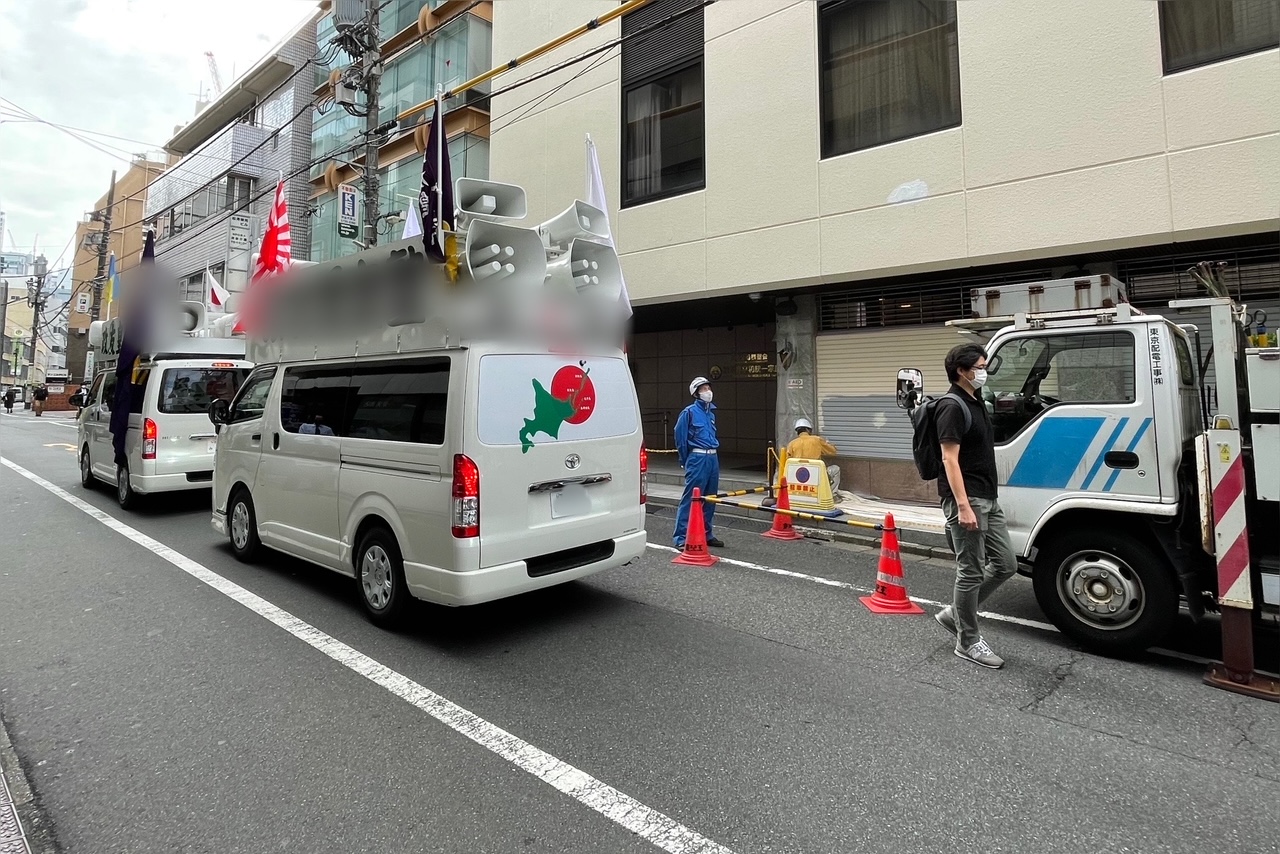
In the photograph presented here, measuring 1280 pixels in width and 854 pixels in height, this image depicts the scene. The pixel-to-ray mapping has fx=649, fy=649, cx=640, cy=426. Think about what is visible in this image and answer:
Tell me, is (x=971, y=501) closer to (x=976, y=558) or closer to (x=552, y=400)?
(x=976, y=558)

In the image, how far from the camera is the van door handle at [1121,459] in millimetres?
4172

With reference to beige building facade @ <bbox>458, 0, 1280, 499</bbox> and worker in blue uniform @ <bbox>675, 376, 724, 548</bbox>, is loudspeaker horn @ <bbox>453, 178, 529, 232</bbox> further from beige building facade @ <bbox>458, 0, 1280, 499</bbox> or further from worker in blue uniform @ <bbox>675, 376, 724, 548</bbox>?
beige building facade @ <bbox>458, 0, 1280, 499</bbox>

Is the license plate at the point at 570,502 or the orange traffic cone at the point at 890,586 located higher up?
the license plate at the point at 570,502

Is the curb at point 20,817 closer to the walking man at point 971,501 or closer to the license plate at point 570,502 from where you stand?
the license plate at point 570,502

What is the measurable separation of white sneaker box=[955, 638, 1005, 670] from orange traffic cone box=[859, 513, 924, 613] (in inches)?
35.5

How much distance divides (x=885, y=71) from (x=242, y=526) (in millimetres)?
10722

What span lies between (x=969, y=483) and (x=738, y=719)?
2087 millimetres

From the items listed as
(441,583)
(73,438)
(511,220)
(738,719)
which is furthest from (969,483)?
(73,438)

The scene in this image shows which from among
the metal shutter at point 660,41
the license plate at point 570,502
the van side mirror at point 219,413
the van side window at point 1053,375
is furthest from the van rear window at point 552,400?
the metal shutter at point 660,41

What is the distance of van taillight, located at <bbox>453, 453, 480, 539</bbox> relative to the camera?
13.1 feet

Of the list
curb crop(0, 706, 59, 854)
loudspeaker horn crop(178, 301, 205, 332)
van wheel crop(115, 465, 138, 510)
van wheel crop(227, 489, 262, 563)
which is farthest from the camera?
loudspeaker horn crop(178, 301, 205, 332)

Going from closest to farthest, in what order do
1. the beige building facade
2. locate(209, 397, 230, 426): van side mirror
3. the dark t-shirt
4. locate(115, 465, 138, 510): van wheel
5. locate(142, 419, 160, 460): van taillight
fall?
the dark t-shirt
locate(209, 397, 230, 426): van side mirror
the beige building facade
locate(142, 419, 160, 460): van taillight
locate(115, 465, 138, 510): van wheel

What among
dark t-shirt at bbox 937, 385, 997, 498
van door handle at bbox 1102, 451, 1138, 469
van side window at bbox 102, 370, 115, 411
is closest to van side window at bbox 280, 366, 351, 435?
dark t-shirt at bbox 937, 385, 997, 498

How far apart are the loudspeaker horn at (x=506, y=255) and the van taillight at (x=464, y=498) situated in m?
1.30
